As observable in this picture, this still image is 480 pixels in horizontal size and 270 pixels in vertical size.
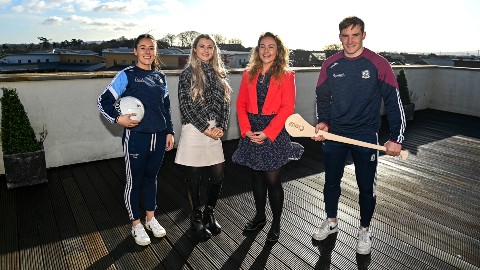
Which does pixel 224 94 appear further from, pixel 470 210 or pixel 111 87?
pixel 470 210

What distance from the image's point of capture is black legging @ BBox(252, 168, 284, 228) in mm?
3117

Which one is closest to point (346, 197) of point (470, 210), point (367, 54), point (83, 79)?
point (470, 210)

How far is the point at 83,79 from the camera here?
5230mm

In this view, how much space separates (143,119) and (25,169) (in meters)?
2.64

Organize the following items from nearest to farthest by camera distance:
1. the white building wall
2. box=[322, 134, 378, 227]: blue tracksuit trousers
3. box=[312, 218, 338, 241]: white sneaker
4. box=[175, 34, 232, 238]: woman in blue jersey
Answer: box=[322, 134, 378, 227]: blue tracksuit trousers < box=[175, 34, 232, 238]: woman in blue jersey < box=[312, 218, 338, 241]: white sneaker < the white building wall

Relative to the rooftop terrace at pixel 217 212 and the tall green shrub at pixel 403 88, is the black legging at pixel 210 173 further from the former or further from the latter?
the tall green shrub at pixel 403 88

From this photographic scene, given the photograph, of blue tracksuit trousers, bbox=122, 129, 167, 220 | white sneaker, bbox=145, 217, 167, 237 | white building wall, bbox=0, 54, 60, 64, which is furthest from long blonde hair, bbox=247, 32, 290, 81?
white building wall, bbox=0, 54, 60, 64

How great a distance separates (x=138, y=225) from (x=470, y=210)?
12.3 feet

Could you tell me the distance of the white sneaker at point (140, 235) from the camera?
3.20 meters

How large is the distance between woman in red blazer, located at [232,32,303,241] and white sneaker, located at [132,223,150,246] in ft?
3.68

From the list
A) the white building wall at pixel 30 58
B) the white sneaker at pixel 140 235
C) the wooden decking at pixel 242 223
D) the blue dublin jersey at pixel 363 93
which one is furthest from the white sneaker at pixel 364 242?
the white building wall at pixel 30 58

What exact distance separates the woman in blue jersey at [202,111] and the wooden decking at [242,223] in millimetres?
502

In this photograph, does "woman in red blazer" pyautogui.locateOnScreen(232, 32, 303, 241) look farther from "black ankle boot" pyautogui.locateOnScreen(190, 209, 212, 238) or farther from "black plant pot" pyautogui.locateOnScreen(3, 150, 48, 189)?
"black plant pot" pyautogui.locateOnScreen(3, 150, 48, 189)

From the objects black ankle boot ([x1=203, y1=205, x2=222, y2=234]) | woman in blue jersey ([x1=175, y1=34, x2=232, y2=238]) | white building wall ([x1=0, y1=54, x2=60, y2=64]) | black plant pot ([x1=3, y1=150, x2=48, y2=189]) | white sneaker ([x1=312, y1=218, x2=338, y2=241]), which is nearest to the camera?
woman in blue jersey ([x1=175, y1=34, x2=232, y2=238])
